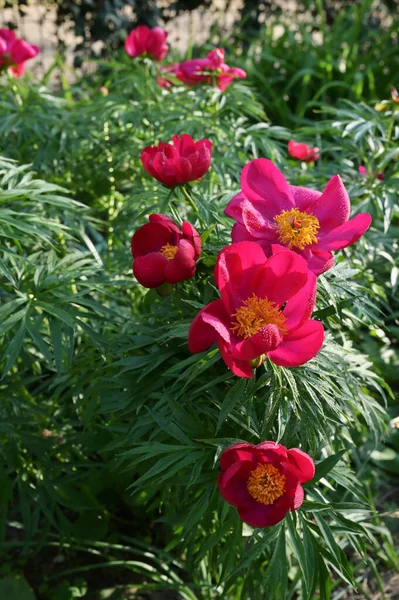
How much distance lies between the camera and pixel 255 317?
1188 millimetres

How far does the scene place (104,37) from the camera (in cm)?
455

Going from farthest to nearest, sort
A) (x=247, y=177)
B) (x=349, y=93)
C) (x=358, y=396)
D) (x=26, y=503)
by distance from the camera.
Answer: (x=349, y=93), (x=26, y=503), (x=358, y=396), (x=247, y=177)

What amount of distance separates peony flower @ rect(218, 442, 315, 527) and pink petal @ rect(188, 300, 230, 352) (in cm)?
20

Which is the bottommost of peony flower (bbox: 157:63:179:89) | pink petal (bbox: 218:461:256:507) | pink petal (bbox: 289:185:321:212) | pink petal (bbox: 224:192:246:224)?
pink petal (bbox: 218:461:256:507)

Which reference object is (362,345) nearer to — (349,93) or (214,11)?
(349,93)

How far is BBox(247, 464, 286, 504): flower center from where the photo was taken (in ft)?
4.05

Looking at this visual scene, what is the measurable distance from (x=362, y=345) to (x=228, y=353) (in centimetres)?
186

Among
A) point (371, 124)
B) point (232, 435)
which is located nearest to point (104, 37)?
point (371, 124)

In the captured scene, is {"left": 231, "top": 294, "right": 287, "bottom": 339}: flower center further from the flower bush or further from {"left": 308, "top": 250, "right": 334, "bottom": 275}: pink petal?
{"left": 308, "top": 250, "right": 334, "bottom": 275}: pink petal

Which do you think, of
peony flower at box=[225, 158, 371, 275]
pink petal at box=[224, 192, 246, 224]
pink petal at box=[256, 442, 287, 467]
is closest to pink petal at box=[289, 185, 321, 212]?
peony flower at box=[225, 158, 371, 275]

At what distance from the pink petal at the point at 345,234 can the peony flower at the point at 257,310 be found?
0.14m

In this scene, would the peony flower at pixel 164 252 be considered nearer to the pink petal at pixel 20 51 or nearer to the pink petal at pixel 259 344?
the pink petal at pixel 259 344

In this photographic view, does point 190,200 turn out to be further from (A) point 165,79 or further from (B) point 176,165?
(A) point 165,79

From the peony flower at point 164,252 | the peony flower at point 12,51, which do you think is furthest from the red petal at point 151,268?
the peony flower at point 12,51
